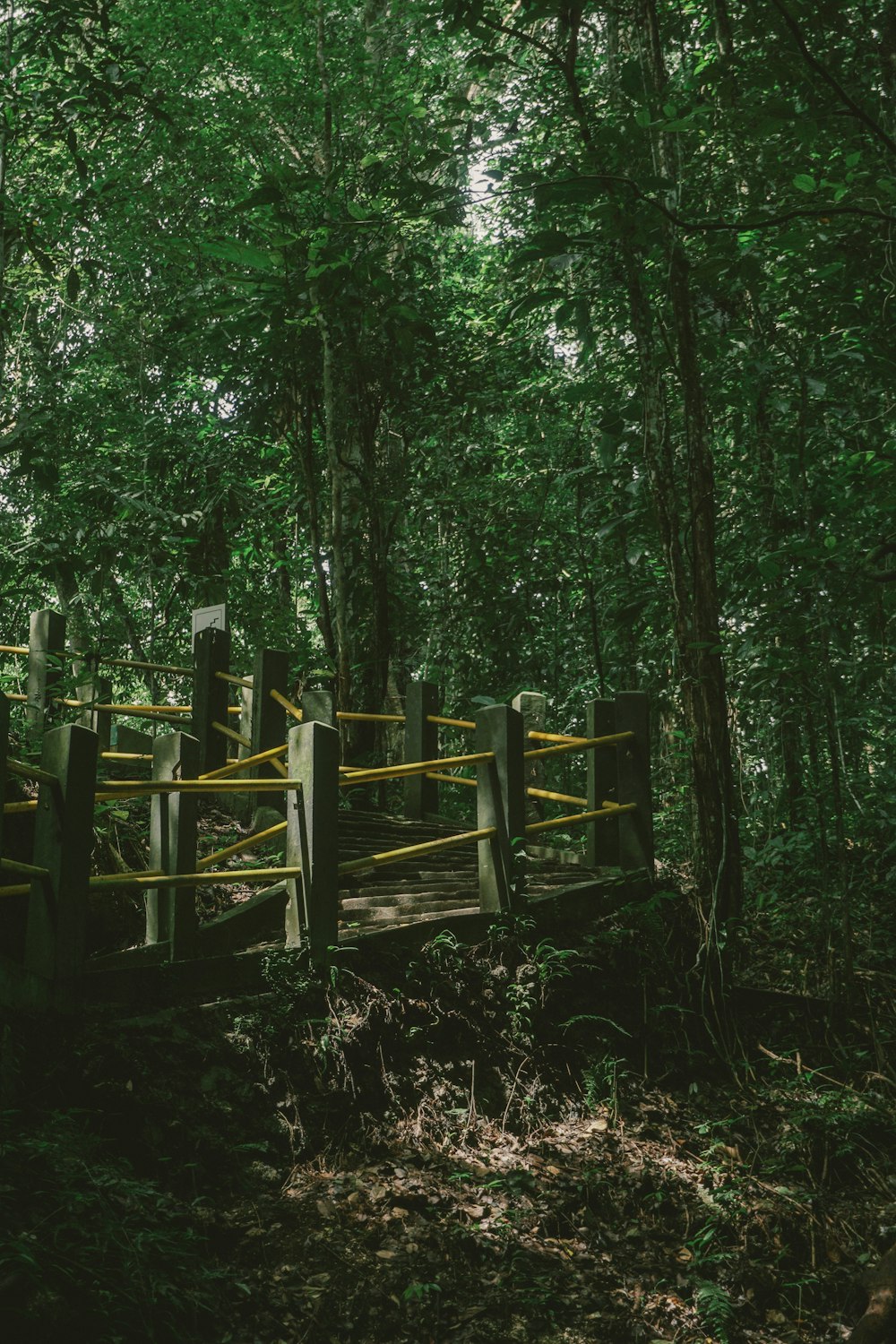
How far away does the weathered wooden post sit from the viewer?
19.8 ft

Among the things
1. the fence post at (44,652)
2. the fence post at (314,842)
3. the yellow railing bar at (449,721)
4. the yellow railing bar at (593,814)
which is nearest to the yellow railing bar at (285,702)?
the yellow railing bar at (449,721)

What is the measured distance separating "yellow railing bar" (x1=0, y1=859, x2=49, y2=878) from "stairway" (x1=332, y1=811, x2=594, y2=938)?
185 centimetres

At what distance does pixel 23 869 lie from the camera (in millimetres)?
4852

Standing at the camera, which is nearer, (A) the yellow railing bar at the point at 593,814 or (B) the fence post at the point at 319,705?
(A) the yellow railing bar at the point at 593,814

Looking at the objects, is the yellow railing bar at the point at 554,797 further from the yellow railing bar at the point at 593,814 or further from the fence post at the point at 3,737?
the fence post at the point at 3,737

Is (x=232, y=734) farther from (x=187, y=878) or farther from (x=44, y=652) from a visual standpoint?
(x=187, y=878)

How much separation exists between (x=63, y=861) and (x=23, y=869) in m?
0.22

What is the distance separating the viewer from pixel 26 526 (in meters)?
17.1

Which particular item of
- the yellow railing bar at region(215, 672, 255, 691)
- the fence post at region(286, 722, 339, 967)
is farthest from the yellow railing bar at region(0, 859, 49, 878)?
the yellow railing bar at region(215, 672, 255, 691)

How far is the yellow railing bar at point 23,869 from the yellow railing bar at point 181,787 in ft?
1.43

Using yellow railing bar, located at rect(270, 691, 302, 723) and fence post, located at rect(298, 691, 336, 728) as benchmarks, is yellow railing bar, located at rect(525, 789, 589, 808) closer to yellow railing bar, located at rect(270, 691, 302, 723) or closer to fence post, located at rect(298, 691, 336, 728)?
fence post, located at rect(298, 691, 336, 728)

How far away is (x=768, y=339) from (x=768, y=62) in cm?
449

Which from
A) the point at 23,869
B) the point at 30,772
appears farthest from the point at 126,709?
the point at 23,869

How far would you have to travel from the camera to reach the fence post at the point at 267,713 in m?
9.62
